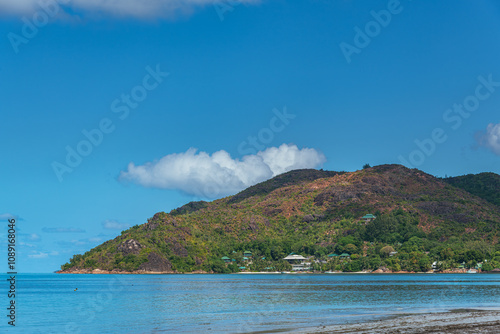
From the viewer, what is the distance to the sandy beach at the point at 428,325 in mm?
44000

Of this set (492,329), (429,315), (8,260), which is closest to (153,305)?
(8,260)

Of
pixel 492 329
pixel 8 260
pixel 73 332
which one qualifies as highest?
pixel 8 260

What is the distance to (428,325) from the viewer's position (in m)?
47.5

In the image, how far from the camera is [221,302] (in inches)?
3110

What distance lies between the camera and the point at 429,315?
186 feet

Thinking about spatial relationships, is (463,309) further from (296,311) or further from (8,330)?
(8,330)

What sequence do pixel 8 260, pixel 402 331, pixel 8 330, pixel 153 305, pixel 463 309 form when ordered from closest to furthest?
pixel 402 331
pixel 8 260
pixel 8 330
pixel 463 309
pixel 153 305

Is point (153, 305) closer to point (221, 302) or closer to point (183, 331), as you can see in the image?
point (221, 302)

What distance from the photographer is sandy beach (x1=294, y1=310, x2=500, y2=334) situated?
144 feet

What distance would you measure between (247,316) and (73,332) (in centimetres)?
1802

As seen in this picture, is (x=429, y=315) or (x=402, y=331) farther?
(x=429, y=315)

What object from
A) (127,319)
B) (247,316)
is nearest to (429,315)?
(247,316)

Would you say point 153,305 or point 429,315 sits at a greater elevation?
point 153,305

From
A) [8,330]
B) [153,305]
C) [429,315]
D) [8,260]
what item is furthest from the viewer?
[153,305]
